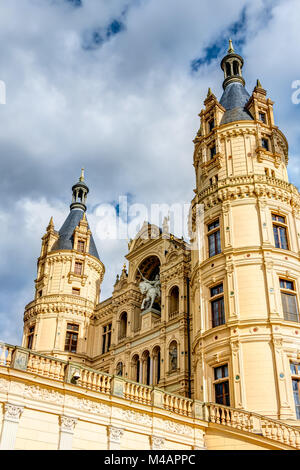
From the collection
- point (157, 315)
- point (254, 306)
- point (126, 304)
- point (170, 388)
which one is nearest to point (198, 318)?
point (254, 306)

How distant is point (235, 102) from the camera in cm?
4091

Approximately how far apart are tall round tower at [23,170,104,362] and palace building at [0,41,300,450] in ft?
0.45

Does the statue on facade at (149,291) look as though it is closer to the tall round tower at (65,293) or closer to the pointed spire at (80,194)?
the tall round tower at (65,293)

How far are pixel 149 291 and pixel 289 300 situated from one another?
15.9m

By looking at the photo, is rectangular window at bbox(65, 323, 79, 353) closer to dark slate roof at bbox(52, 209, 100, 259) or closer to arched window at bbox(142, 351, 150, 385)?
dark slate roof at bbox(52, 209, 100, 259)

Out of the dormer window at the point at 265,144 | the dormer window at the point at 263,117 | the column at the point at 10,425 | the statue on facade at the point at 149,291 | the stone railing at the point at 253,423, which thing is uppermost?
the dormer window at the point at 263,117

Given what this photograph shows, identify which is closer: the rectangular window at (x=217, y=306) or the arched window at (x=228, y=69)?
the rectangular window at (x=217, y=306)

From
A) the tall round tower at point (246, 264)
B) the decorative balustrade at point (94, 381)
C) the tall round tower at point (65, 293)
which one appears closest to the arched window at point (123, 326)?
the tall round tower at point (65, 293)

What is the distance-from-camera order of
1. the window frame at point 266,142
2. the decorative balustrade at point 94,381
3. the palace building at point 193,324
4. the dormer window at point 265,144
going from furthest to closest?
the dormer window at point 265,144 < the window frame at point 266,142 < the decorative balustrade at point 94,381 < the palace building at point 193,324

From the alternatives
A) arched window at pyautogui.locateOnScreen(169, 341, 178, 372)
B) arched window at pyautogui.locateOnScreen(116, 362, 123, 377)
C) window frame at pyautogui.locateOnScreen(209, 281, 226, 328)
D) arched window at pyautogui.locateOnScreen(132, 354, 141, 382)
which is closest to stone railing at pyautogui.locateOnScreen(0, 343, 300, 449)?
window frame at pyautogui.locateOnScreen(209, 281, 226, 328)

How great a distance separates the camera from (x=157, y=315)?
42.8 metres

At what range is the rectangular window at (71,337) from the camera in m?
49.2

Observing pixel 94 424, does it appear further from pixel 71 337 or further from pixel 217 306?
pixel 71 337

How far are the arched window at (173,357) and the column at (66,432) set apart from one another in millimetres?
18942
